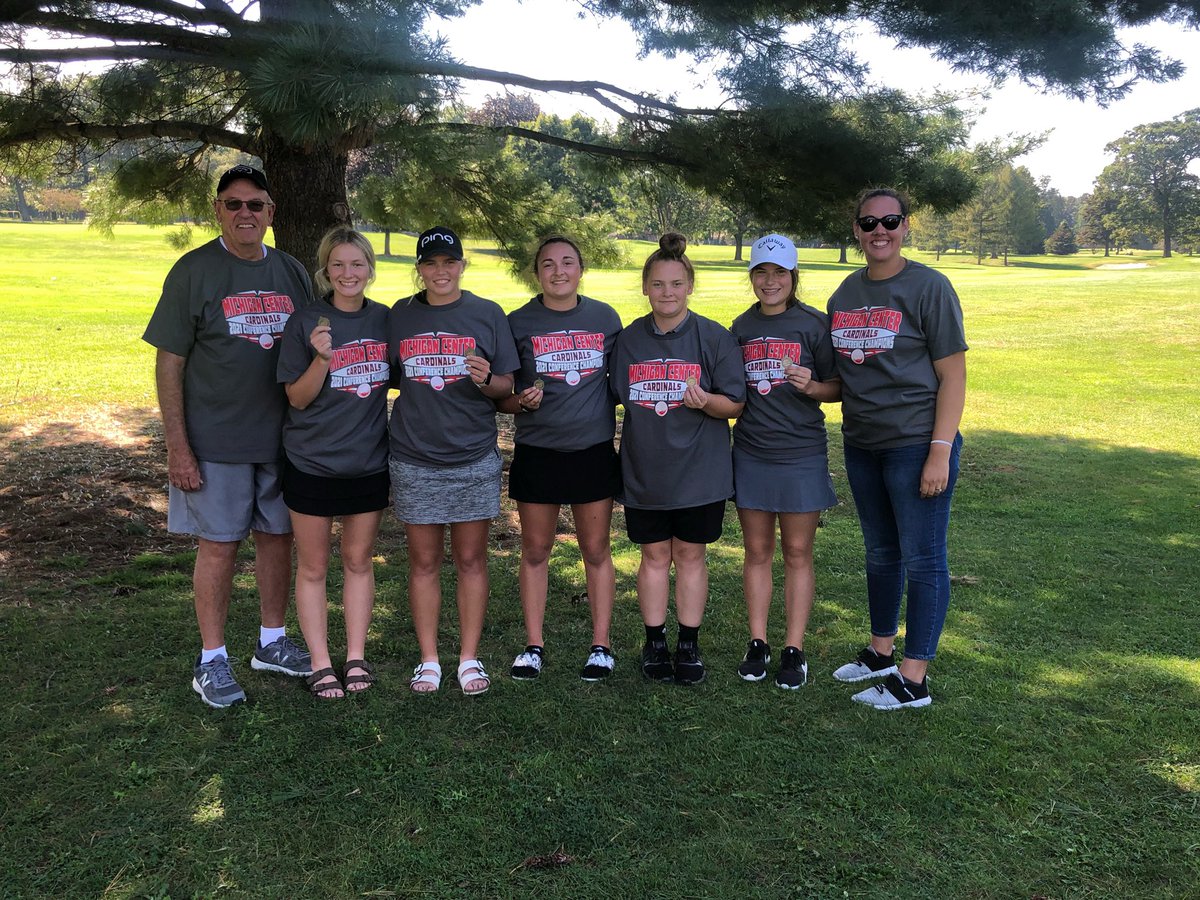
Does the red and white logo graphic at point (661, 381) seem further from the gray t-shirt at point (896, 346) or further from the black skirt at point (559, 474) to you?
the gray t-shirt at point (896, 346)

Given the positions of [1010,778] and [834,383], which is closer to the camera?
[1010,778]

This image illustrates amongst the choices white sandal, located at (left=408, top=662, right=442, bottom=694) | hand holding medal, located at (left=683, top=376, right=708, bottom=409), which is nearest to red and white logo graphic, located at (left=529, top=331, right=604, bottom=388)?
hand holding medal, located at (left=683, top=376, right=708, bottom=409)

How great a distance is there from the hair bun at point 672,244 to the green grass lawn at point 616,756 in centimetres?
168

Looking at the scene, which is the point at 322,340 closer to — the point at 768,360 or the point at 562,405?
the point at 562,405

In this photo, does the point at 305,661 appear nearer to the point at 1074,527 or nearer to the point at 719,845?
the point at 719,845

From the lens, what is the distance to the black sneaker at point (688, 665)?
12.4 feet

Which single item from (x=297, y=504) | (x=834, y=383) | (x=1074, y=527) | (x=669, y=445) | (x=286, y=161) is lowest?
(x=1074, y=527)

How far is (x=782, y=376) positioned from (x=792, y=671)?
116cm

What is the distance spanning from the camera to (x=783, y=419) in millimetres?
3658

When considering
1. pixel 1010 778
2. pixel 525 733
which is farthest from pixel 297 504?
pixel 1010 778

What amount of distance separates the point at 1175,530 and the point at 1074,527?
66 cm

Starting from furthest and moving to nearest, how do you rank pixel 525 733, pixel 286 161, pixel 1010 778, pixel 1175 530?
pixel 1175 530 → pixel 286 161 → pixel 525 733 → pixel 1010 778

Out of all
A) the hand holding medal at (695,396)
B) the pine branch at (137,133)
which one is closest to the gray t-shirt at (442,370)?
the hand holding medal at (695,396)

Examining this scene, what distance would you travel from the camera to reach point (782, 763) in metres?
3.13
